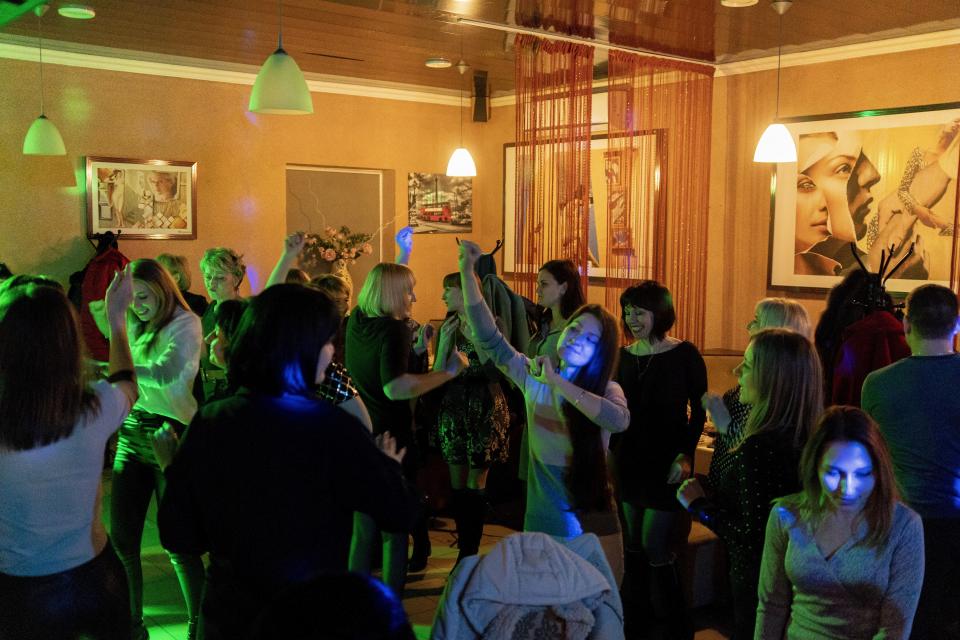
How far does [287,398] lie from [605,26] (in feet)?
14.1

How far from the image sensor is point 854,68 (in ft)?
20.1

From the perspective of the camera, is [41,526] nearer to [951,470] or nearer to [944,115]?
[951,470]

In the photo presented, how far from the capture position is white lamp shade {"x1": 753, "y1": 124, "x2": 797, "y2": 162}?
5582 millimetres

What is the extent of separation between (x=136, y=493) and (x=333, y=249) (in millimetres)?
5270

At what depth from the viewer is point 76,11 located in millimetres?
5570

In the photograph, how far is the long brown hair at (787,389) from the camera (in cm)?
237

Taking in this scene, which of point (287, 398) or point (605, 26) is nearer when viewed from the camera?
point (287, 398)

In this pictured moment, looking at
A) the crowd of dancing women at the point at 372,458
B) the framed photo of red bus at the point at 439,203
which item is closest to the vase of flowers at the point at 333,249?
the framed photo of red bus at the point at 439,203

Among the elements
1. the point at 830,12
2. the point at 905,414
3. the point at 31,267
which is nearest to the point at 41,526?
the point at 905,414

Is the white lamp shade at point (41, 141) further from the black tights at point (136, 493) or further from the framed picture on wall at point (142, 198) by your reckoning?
the black tights at point (136, 493)

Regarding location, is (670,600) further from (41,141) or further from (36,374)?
(41,141)

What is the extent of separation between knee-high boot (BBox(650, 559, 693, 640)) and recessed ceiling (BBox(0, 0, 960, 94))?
3.04m

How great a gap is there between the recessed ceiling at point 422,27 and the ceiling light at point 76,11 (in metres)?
0.06

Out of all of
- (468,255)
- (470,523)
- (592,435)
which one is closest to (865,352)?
(592,435)
